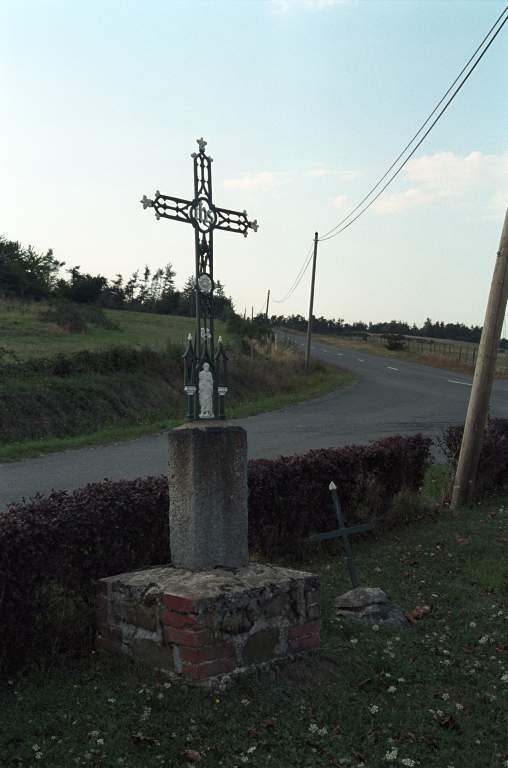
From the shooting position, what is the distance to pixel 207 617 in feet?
13.2

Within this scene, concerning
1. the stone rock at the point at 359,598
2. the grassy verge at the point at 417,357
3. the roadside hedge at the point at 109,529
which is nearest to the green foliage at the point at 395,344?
the grassy verge at the point at 417,357

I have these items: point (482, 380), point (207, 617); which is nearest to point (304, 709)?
point (207, 617)

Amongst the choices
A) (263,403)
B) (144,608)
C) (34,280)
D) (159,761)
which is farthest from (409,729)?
(34,280)

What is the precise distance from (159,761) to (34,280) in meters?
41.0

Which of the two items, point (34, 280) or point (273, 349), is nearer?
point (273, 349)

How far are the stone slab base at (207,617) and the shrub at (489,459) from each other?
554 cm

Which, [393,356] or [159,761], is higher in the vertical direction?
[159,761]

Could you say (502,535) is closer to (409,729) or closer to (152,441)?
(409,729)

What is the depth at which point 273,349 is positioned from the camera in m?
29.1

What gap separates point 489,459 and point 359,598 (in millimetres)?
4843

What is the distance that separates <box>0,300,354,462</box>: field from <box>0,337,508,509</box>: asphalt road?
879mm

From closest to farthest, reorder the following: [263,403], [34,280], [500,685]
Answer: [500,685] < [263,403] < [34,280]

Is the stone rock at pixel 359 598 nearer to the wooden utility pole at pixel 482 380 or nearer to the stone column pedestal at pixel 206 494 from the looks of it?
the stone column pedestal at pixel 206 494

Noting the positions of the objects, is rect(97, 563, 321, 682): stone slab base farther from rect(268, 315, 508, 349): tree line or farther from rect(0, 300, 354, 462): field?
rect(268, 315, 508, 349): tree line
